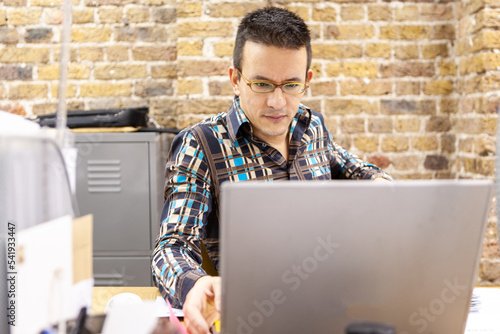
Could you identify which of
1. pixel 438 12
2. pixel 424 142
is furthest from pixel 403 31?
pixel 424 142

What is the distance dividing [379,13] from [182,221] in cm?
160

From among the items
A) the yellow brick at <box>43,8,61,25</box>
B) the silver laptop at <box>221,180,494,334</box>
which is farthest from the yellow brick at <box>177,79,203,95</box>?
the silver laptop at <box>221,180,494,334</box>

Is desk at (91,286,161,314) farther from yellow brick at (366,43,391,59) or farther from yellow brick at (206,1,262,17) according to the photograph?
yellow brick at (366,43,391,59)

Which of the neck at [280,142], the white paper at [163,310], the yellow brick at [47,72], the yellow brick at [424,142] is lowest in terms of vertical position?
the white paper at [163,310]

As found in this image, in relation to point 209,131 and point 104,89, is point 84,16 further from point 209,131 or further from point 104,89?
point 209,131

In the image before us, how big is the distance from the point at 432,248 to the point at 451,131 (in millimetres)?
1864

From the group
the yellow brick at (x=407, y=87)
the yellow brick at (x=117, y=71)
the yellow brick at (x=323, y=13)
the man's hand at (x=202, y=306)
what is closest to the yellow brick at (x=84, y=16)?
the yellow brick at (x=117, y=71)

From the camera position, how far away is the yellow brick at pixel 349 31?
2242 mm

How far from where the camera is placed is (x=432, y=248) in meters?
0.63

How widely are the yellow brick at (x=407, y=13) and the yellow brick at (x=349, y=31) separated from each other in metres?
0.14

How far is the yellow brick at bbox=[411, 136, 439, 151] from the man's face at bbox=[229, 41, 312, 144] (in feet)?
3.83

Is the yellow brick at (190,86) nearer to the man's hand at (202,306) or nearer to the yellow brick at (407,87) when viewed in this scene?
the yellow brick at (407,87)

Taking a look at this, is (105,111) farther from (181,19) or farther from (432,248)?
(432,248)

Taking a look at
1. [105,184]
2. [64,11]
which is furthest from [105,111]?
[64,11]
